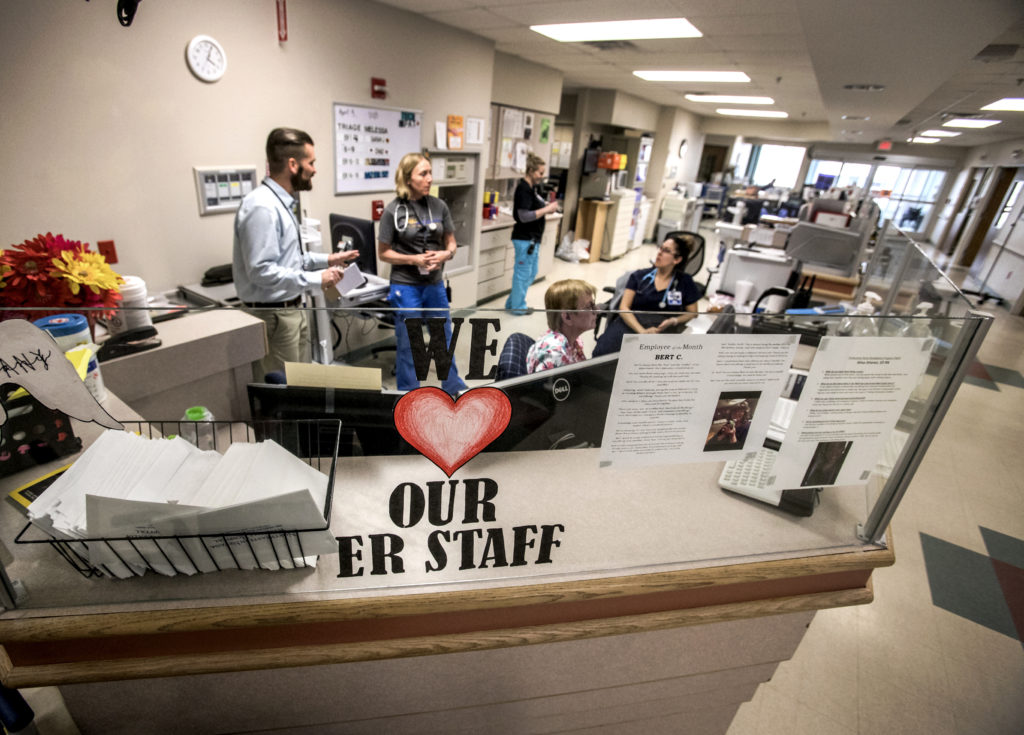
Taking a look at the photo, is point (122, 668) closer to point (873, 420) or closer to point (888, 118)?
point (873, 420)

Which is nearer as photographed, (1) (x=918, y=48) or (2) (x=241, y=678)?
(2) (x=241, y=678)

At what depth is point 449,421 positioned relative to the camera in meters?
0.82

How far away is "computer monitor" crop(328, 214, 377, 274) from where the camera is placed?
326 cm

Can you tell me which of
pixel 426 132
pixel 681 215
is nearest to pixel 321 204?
pixel 426 132

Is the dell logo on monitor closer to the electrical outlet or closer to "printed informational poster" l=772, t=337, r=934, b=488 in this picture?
"printed informational poster" l=772, t=337, r=934, b=488

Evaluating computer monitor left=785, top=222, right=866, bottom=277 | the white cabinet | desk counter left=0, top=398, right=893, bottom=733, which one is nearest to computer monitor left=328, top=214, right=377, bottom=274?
desk counter left=0, top=398, right=893, bottom=733

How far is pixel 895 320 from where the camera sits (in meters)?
0.95

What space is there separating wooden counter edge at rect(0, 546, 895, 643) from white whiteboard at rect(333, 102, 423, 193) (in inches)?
127

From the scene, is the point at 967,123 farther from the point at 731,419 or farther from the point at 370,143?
the point at 731,419

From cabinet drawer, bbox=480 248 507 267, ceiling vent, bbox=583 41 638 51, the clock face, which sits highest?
ceiling vent, bbox=583 41 638 51

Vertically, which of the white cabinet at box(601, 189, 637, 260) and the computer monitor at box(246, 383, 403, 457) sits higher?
the computer monitor at box(246, 383, 403, 457)

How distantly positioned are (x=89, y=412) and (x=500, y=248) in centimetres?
503

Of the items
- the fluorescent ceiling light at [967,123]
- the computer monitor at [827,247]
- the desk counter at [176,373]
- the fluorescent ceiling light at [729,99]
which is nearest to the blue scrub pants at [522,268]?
the computer monitor at [827,247]

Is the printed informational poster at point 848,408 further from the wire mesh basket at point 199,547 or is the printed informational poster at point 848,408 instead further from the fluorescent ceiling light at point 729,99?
the fluorescent ceiling light at point 729,99
